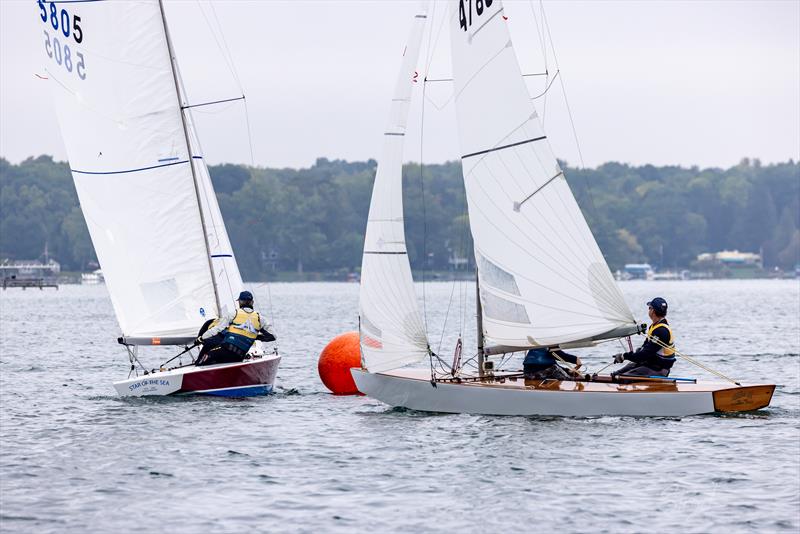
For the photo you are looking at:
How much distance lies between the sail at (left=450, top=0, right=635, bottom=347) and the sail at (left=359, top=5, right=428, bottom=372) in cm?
109

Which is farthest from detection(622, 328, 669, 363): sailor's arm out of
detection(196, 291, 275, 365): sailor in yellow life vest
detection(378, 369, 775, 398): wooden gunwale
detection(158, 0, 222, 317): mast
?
detection(158, 0, 222, 317): mast

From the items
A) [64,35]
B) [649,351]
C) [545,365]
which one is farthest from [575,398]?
[64,35]

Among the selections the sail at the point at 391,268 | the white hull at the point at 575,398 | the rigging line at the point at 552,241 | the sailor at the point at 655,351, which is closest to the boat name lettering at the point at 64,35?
the sail at the point at 391,268

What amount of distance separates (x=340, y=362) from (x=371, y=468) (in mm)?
8167

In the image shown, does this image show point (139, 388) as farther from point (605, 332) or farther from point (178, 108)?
point (605, 332)

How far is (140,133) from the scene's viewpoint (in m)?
27.0

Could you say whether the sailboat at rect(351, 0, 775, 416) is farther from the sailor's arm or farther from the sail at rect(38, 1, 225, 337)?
the sail at rect(38, 1, 225, 337)

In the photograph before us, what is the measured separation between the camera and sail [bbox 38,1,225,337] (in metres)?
26.8

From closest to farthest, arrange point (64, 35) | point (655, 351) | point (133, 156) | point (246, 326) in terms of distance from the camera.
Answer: point (655, 351) → point (246, 326) → point (64, 35) → point (133, 156)

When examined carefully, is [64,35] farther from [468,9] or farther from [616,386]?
[616,386]

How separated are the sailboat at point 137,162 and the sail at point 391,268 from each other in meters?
3.78

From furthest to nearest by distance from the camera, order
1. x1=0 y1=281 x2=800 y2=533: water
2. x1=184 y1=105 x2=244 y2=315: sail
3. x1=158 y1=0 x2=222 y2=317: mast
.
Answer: x1=184 y1=105 x2=244 y2=315: sail → x1=158 y1=0 x2=222 y2=317: mast → x1=0 y1=281 x2=800 y2=533: water

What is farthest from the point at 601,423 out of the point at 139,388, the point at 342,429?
the point at 139,388

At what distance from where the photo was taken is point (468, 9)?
23297 mm
